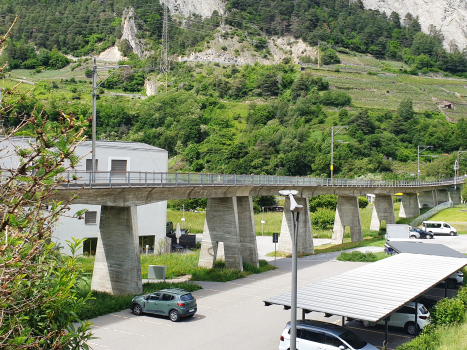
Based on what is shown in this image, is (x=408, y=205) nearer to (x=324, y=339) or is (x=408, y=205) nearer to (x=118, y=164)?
(x=118, y=164)

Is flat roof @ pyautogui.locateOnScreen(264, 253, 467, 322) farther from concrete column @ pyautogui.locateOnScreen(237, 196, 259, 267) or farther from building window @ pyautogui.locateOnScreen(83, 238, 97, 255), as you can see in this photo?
building window @ pyautogui.locateOnScreen(83, 238, 97, 255)

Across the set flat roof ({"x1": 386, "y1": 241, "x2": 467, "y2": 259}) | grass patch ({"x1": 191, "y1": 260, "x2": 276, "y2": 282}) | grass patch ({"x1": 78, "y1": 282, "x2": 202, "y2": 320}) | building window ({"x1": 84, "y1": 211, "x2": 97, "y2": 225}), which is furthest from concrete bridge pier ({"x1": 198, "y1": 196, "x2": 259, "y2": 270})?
flat roof ({"x1": 386, "y1": 241, "x2": 467, "y2": 259})

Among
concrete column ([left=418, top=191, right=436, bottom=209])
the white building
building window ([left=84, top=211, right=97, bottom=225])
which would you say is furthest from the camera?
concrete column ([left=418, top=191, right=436, bottom=209])

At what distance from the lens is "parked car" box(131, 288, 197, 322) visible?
21.8 metres

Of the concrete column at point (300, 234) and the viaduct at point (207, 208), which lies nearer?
the viaduct at point (207, 208)

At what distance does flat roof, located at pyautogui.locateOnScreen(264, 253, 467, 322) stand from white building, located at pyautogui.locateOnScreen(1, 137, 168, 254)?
22531mm

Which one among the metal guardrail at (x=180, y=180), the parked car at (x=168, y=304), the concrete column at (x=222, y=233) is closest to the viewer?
the parked car at (x=168, y=304)

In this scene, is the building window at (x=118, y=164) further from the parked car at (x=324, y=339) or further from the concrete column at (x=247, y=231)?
the parked car at (x=324, y=339)

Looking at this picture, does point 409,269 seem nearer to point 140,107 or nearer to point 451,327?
point 451,327

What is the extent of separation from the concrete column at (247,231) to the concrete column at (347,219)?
838 inches

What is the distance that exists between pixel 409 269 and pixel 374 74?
6334 inches

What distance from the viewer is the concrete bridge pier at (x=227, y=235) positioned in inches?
1378

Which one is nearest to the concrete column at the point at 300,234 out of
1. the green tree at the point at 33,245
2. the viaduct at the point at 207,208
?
the viaduct at the point at 207,208

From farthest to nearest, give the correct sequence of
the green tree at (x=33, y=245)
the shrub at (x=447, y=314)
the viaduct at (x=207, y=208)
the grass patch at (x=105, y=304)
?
the viaduct at (x=207, y=208) < the grass patch at (x=105, y=304) < the shrub at (x=447, y=314) < the green tree at (x=33, y=245)
